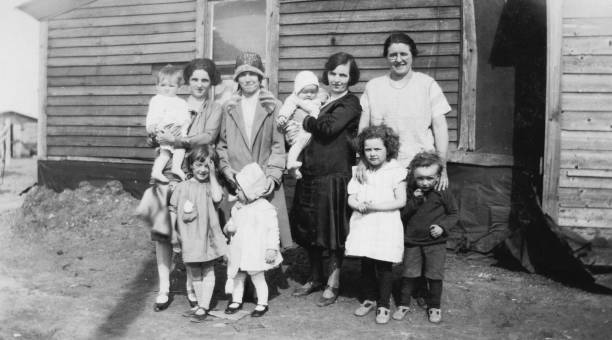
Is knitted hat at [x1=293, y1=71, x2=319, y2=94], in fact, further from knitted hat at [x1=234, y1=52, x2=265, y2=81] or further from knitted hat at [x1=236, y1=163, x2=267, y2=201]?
knitted hat at [x1=236, y1=163, x2=267, y2=201]

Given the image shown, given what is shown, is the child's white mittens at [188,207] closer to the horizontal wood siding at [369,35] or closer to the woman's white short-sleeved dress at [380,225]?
the woman's white short-sleeved dress at [380,225]

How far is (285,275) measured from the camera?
519 centimetres

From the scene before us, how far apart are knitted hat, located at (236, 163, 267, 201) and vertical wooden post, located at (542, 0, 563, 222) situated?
305 cm

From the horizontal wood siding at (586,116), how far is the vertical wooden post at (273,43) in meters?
3.61

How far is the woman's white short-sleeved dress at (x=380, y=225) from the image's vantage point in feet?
12.2

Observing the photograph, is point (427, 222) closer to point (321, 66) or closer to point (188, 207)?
point (188, 207)

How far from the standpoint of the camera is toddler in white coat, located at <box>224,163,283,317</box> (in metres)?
3.82

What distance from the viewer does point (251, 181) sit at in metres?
3.84

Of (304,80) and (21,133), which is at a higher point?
(21,133)

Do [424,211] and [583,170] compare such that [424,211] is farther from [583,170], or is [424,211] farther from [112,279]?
[112,279]

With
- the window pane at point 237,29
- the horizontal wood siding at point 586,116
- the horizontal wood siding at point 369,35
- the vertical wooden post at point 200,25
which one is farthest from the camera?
the vertical wooden post at point 200,25

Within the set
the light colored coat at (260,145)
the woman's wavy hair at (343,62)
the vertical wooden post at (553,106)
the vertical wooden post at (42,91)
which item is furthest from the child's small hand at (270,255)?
the vertical wooden post at (42,91)

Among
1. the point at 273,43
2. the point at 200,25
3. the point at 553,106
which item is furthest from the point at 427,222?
the point at 200,25

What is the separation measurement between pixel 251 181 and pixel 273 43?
3840mm
